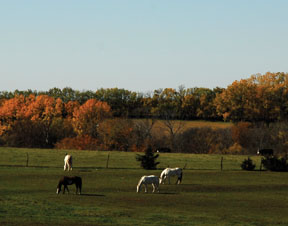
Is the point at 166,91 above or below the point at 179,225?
above

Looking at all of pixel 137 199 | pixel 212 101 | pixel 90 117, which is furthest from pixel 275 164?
pixel 212 101

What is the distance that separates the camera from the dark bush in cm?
6297

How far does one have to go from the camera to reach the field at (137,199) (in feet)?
87.7

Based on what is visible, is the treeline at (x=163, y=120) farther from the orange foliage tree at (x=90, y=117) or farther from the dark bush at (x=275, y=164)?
the dark bush at (x=275, y=164)

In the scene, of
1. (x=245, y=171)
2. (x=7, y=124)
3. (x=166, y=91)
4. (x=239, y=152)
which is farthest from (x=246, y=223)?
(x=166, y=91)

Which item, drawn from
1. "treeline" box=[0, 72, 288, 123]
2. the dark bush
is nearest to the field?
the dark bush

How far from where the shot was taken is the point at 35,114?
135375 mm

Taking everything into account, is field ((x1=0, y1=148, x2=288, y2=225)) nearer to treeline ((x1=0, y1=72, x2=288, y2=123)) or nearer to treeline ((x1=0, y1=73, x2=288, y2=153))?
treeline ((x1=0, y1=73, x2=288, y2=153))

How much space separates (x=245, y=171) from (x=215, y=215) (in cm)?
3266


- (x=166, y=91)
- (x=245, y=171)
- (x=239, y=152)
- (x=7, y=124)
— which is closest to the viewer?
(x=245, y=171)

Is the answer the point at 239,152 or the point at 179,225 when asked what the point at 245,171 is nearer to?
the point at 179,225

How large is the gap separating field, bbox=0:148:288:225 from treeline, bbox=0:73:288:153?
5225 centimetres

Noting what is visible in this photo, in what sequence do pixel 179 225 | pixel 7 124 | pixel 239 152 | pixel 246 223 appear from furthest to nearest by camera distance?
1. pixel 7 124
2. pixel 239 152
3. pixel 246 223
4. pixel 179 225

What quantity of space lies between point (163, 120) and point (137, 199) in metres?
102
